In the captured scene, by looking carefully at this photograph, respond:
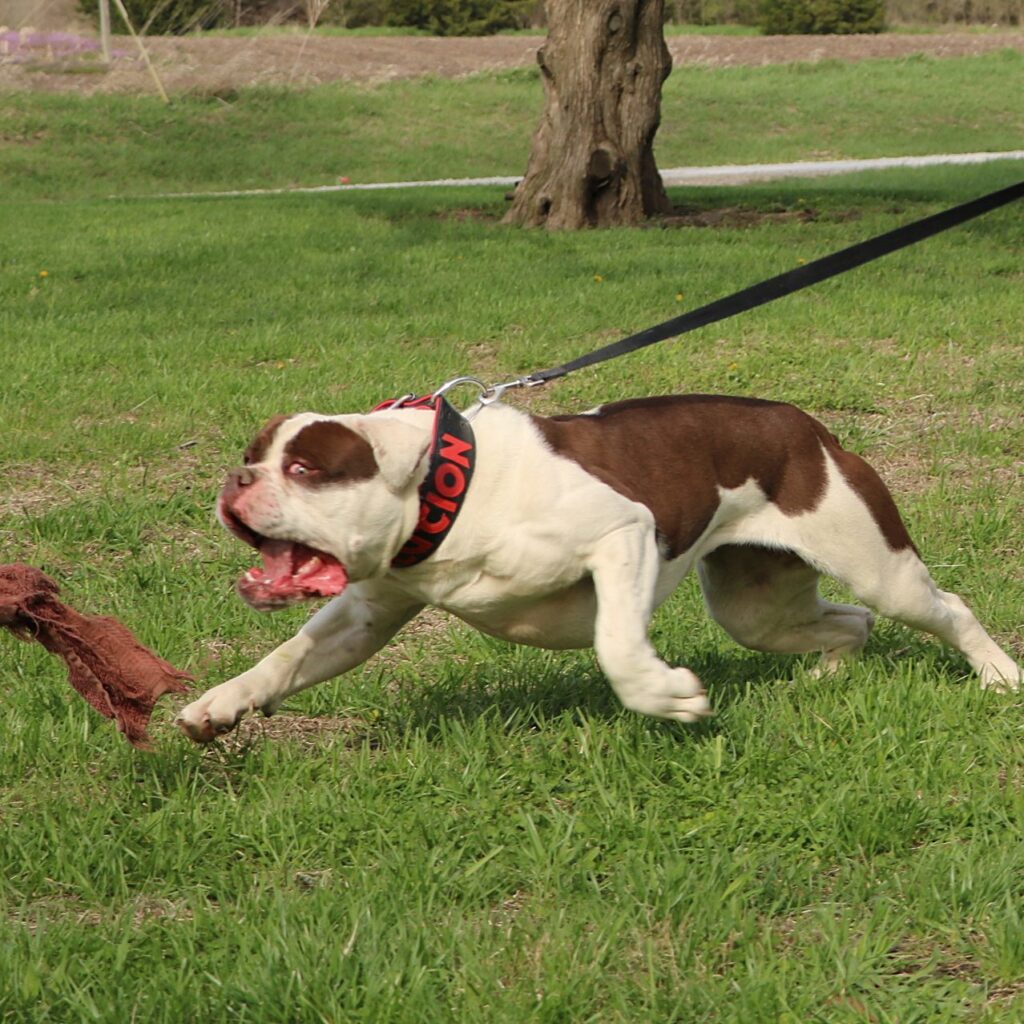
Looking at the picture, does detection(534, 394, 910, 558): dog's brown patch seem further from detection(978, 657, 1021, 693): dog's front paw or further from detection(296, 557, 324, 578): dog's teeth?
detection(296, 557, 324, 578): dog's teeth

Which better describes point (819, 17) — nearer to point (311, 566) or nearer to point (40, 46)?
point (40, 46)

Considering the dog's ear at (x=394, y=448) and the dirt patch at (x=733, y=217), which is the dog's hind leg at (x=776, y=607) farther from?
the dirt patch at (x=733, y=217)

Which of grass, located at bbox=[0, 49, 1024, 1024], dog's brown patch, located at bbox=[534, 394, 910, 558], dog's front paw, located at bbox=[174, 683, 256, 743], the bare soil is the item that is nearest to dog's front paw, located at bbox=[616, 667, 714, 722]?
grass, located at bbox=[0, 49, 1024, 1024]

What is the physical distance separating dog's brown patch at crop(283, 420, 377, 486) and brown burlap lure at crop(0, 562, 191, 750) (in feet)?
2.51

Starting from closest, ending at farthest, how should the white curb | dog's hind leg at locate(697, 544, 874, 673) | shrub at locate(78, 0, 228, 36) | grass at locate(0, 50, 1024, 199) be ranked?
dog's hind leg at locate(697, 544, 874, 673)
the white curb
grass at locate(0, 50, 1024, 199)
shrub at locate(78, 0, 228, 36)

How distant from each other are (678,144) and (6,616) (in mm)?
26775

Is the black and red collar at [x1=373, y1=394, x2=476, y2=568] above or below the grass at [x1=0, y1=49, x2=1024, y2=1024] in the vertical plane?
above

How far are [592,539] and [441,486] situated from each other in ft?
1.30

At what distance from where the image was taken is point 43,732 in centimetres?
399

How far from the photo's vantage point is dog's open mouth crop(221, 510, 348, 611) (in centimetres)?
336

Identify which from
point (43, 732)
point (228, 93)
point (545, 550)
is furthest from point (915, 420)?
point (228, 93)

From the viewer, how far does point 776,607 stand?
4.37 metres

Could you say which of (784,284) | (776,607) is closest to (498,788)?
(776,607)

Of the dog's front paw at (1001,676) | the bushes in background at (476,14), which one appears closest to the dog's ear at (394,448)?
the dog's front paw at (1001,676)
